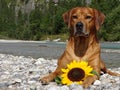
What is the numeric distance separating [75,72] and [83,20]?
3.72ft

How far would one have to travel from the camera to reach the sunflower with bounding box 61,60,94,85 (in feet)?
29.0

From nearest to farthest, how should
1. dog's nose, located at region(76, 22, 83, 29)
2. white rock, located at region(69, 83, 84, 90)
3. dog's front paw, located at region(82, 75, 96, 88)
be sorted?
1. white rock, located at region(69, 83, 84, 90)
2. dog's front paw, located at region(82, 75, 96, 88)
3. dog's nose, located at region(76, 22, 83, 29)

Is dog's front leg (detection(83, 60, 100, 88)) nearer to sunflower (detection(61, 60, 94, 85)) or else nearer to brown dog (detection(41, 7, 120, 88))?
brown dog (detection(41, 7, 120, 88))

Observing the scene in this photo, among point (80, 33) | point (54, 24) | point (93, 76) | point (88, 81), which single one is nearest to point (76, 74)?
point (93, 76)

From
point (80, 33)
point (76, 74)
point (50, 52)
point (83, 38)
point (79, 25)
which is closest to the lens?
point (79, 25)

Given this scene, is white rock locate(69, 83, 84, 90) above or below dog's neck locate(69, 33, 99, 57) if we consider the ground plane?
below

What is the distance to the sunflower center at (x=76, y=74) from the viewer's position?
8883 millimetres

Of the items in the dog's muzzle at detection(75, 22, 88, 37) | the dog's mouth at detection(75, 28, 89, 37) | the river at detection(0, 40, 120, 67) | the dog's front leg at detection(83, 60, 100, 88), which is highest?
the dog's muzzle at detection(75, 22, 88, 37)

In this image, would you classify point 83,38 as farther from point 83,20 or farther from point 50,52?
point 50,52

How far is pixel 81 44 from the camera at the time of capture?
9.42 metres

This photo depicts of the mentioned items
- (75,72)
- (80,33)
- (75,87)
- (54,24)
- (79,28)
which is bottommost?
(54,24)

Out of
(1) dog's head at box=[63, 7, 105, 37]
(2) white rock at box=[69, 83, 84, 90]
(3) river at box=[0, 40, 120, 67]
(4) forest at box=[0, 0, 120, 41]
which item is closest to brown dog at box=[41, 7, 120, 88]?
(1) dog's head at box=[63, 7, 105, 37]

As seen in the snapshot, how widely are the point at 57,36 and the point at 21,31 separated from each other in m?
16.9

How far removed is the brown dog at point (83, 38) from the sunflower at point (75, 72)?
0.19m
